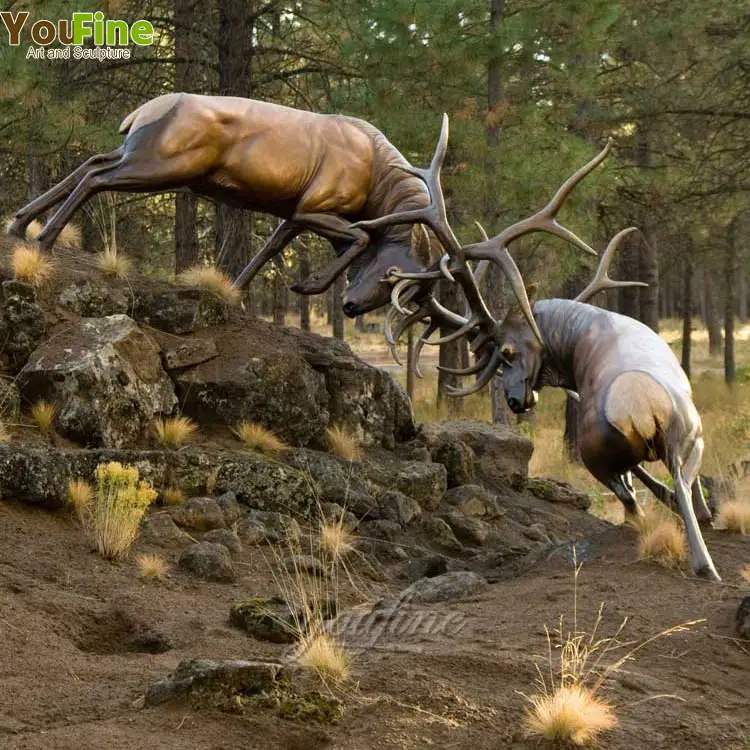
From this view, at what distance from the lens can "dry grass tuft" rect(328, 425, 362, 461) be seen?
373 inches

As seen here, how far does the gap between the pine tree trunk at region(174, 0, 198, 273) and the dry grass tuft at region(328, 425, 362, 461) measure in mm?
4510

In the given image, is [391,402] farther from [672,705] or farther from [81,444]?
[672,705]

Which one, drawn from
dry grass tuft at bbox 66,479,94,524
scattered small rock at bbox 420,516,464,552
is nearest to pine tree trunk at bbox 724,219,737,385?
scattered small rock at bbox 420,516,464,552

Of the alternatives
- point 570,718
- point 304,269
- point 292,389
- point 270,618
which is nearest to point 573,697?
point 570,718

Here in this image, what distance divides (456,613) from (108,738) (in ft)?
8.82

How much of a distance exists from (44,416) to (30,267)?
60.9 inches

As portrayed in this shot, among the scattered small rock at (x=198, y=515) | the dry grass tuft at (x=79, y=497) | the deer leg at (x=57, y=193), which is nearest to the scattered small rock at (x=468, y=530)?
the scattered small rock at (x=198, y=515)

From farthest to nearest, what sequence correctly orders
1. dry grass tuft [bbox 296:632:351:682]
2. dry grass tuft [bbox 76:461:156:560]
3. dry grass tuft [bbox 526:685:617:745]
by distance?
1. dry grass tuft [bbox 76:461:156:560]
2. dry grass tuft [bbox 296:632:351:682]
3. dry grass tuft [bbox 526:685:617:745]

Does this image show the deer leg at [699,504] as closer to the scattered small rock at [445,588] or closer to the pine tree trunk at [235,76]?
the scattered small rock at [445,588]

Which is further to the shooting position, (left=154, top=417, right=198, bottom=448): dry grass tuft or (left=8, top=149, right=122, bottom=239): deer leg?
(left=8, top=149, right=122, bottom=239): deer leg

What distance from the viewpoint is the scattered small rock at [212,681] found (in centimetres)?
440

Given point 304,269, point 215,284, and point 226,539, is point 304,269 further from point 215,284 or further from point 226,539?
point 226,539

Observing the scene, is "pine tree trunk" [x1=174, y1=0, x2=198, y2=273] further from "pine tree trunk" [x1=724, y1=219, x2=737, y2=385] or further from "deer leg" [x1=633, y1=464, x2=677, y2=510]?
"pine tree trunk" [x1=724, y1=219, x2=737, y2=385]

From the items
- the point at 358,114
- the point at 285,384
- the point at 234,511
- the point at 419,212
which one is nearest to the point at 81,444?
the point at 234,511
